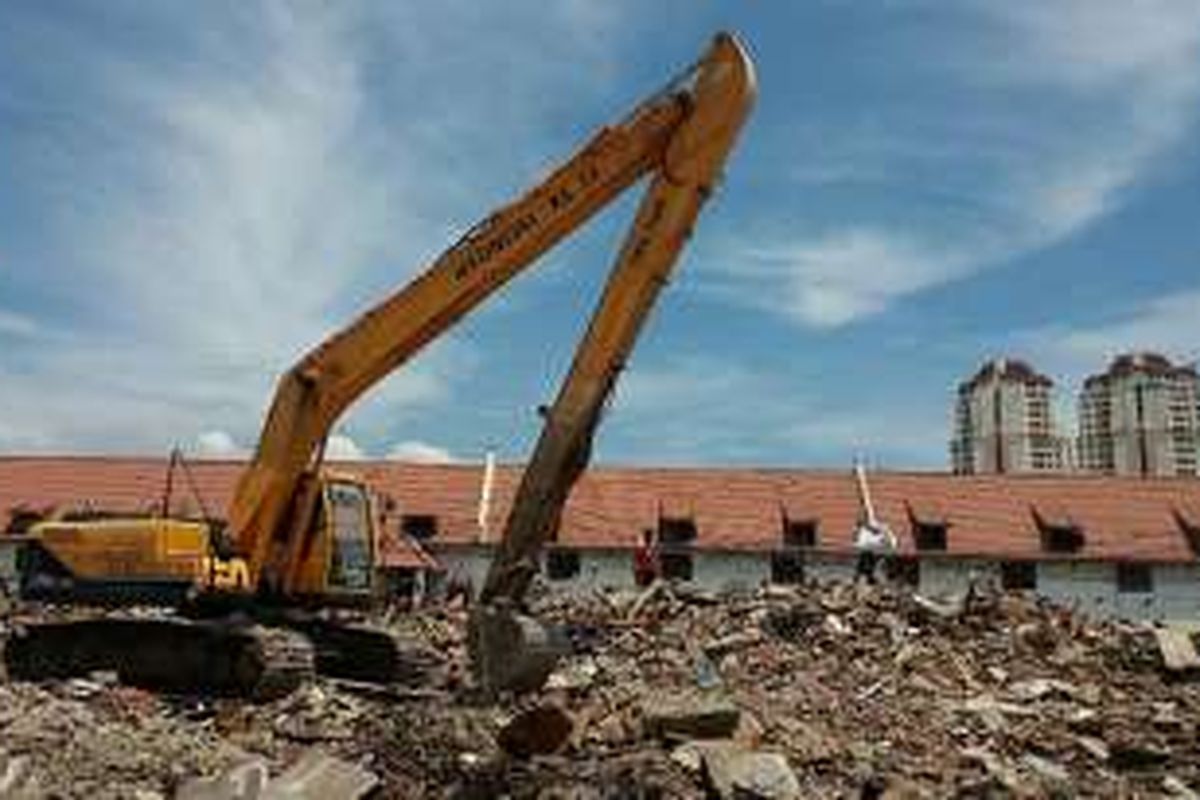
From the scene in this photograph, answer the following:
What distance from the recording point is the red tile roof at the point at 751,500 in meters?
→ 59.8

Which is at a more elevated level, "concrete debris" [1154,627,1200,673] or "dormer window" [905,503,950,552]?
"dormer window" [905,503,950,552]

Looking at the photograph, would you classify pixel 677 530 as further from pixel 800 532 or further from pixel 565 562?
pixel 565 562

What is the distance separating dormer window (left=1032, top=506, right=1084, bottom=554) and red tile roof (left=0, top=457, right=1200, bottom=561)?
0.34ft

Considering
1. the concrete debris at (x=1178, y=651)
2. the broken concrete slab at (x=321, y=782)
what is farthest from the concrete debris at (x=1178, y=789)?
the broken concrete slab at (x=321, y=782)

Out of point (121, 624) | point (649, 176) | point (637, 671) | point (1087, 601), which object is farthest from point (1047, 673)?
point (1087, 601)

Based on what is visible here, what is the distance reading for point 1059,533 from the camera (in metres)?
62.0

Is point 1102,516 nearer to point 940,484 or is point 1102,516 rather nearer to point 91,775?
point 940,484

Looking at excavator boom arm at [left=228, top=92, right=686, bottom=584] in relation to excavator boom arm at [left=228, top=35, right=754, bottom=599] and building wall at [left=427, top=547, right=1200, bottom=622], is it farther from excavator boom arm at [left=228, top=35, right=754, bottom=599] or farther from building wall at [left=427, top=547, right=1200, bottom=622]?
building wall at [left=427, top=547, right=1200, bottom=622]

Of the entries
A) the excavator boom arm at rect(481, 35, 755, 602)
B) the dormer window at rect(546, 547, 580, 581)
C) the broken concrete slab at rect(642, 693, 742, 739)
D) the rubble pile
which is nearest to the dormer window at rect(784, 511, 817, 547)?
the dormer window at rect(546, 547, 580, 581)

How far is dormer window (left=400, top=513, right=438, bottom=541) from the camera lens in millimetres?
58625

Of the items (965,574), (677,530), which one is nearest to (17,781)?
(677,530)

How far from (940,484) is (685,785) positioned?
50.2m

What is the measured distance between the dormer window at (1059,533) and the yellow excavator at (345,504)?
43.6 m

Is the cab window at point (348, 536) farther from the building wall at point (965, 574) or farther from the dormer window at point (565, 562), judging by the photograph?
the dormer window at point (565, 562)
